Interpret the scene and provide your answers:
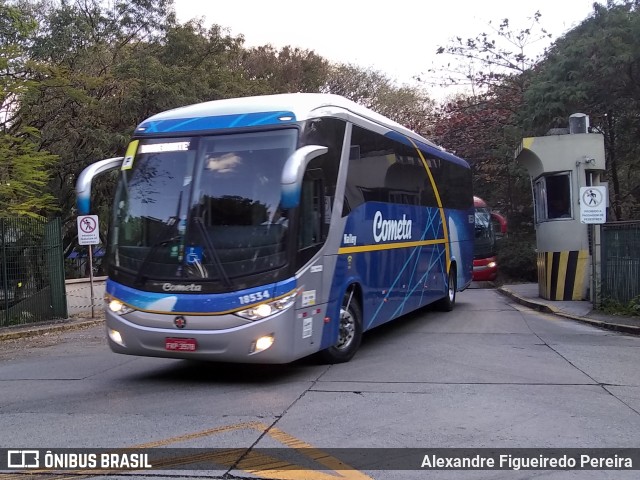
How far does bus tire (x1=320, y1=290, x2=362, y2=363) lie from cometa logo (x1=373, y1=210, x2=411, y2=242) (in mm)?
1219

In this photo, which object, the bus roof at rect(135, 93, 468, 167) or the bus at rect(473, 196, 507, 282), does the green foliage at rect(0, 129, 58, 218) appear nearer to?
the bus roof at rect(135, 93, 468, 167)

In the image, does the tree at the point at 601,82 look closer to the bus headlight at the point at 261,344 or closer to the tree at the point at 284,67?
the bus headlight at the point at 261,344

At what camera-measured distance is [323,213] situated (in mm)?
7824

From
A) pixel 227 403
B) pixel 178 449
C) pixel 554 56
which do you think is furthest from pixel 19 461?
pixel 554 56

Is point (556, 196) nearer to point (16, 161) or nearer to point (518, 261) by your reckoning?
point (518, 261)

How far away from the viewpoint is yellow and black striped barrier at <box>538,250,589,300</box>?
15.6 metres

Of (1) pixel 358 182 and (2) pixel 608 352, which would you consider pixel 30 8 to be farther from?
(2) pixel 608 352

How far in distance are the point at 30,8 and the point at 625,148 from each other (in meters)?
21.8

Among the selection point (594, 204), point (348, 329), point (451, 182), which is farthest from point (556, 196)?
point (348, 329)

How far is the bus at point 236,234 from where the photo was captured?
6938 mm

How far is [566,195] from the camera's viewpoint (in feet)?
52.2

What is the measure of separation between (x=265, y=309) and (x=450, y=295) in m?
8.75

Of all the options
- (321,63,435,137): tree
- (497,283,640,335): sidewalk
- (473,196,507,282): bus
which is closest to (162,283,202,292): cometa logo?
(497,283,640,335): sidewalk

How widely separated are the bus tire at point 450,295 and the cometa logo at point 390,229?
394 cm
